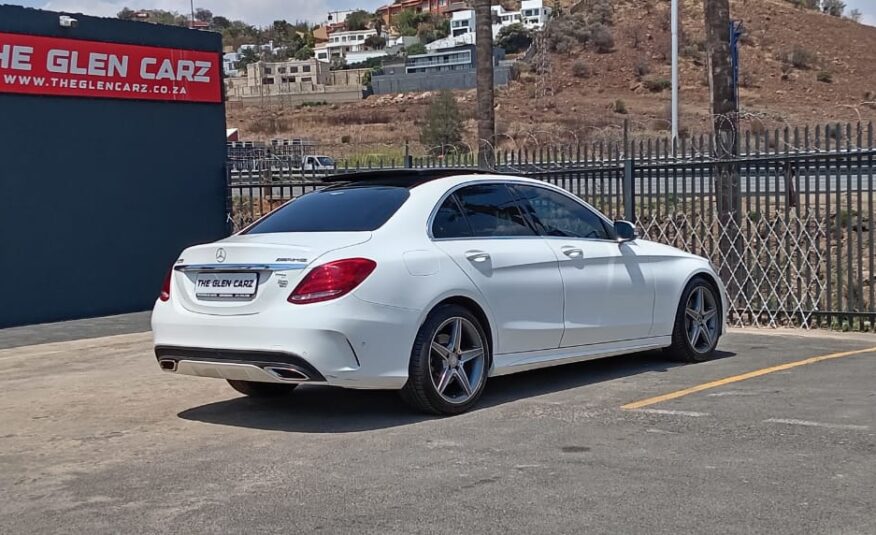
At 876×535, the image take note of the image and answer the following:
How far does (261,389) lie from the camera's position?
8.30m

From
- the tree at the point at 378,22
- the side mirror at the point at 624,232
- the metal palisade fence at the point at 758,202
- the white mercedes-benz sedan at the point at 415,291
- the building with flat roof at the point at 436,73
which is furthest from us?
the tree at the point at 378,22

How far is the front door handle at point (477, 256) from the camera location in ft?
24.6

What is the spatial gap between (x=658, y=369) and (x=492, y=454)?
329 cm

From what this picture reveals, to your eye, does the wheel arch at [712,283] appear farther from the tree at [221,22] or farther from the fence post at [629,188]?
the tree at [221,22]

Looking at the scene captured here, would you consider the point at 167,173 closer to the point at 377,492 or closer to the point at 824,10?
the point at 377,492

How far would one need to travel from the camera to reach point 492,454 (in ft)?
20.5

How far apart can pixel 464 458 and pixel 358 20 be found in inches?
7315

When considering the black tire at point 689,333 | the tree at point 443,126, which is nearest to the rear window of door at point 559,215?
the black tire at point 689,333

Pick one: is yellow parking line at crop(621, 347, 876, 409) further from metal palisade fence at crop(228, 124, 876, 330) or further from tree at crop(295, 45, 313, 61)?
tree at crop(295, 45, 313, 61)

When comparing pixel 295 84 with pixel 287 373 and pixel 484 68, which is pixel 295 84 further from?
pixel 287 373

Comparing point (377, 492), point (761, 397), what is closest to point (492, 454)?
point (377, 492)

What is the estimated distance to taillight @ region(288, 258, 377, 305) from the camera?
6.73 m

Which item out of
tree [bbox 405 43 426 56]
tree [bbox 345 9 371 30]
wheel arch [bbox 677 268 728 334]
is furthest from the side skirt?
tree [bbox 345 9 371 30]

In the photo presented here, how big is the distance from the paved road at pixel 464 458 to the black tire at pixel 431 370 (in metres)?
0.10
